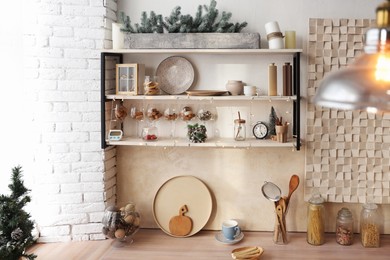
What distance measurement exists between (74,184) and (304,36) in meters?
1.58

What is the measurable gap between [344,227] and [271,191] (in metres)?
0.45

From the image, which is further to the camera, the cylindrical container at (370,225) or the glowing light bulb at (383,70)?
the cylindrical container at (370,225)

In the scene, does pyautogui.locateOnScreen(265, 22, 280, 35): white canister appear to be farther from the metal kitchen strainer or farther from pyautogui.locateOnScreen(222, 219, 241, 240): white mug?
pyautogui.locateOnScreen(222, 219, 241, 240): white mug

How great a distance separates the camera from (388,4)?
98 centimetres

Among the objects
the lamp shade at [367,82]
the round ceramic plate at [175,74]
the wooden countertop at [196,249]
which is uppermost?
the round ceramic plate at [175,74]

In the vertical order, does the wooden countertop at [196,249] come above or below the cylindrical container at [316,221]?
below

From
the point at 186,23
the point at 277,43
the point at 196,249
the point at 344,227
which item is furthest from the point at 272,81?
the point at 196,249

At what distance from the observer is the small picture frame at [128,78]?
99.9 inches

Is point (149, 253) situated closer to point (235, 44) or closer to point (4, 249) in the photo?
point (4, 249)

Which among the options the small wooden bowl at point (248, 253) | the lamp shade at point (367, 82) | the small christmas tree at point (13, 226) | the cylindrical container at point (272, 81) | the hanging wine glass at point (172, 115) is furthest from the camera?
the hanging wine glass at point (172, 115)

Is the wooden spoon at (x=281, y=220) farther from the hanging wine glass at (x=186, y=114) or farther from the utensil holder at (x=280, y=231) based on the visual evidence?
the hanging wine glass at (x=186, y=114)

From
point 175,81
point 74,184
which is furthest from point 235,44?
point 74,184

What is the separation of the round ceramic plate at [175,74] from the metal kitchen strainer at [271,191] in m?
0.74

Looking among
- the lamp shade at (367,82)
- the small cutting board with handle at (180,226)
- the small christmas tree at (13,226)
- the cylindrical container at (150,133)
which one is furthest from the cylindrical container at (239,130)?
the lamp shade at (367,82)
